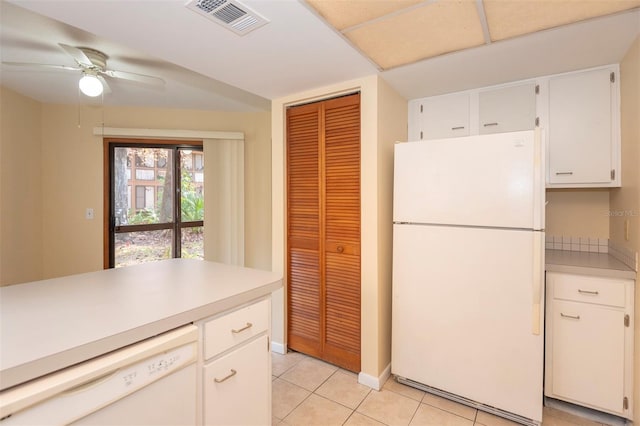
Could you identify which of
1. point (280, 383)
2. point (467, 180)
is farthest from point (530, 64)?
point (280, 383)

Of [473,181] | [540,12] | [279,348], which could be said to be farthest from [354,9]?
[279,348]

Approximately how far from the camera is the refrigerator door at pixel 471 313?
68.6 inches

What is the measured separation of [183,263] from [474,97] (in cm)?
238

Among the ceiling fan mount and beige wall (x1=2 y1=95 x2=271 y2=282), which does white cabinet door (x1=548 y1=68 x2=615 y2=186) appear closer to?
the ceiling fan mount

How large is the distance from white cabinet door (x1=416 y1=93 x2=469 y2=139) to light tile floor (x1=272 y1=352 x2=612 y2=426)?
1.90 metres

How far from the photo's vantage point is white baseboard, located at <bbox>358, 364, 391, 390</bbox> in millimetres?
2168

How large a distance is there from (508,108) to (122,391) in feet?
8.80

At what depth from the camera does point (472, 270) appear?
1.89 m

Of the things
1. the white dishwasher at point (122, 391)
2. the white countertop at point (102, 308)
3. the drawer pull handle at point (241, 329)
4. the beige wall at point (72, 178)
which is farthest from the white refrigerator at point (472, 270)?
the beige wall at point (72, 178)

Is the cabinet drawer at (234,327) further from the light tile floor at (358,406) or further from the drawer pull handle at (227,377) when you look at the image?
the light tile floor at (358,406)

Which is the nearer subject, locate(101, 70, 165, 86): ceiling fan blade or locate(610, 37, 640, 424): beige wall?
locate(610, 37, 640, 424): beige wall

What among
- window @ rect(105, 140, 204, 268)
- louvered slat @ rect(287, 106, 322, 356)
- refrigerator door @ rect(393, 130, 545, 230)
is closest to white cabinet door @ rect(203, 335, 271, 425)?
louvered slat @ rect(287, 106, 322, 356)

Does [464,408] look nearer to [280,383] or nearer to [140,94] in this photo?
[280,383]

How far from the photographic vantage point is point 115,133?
10.7 ft
